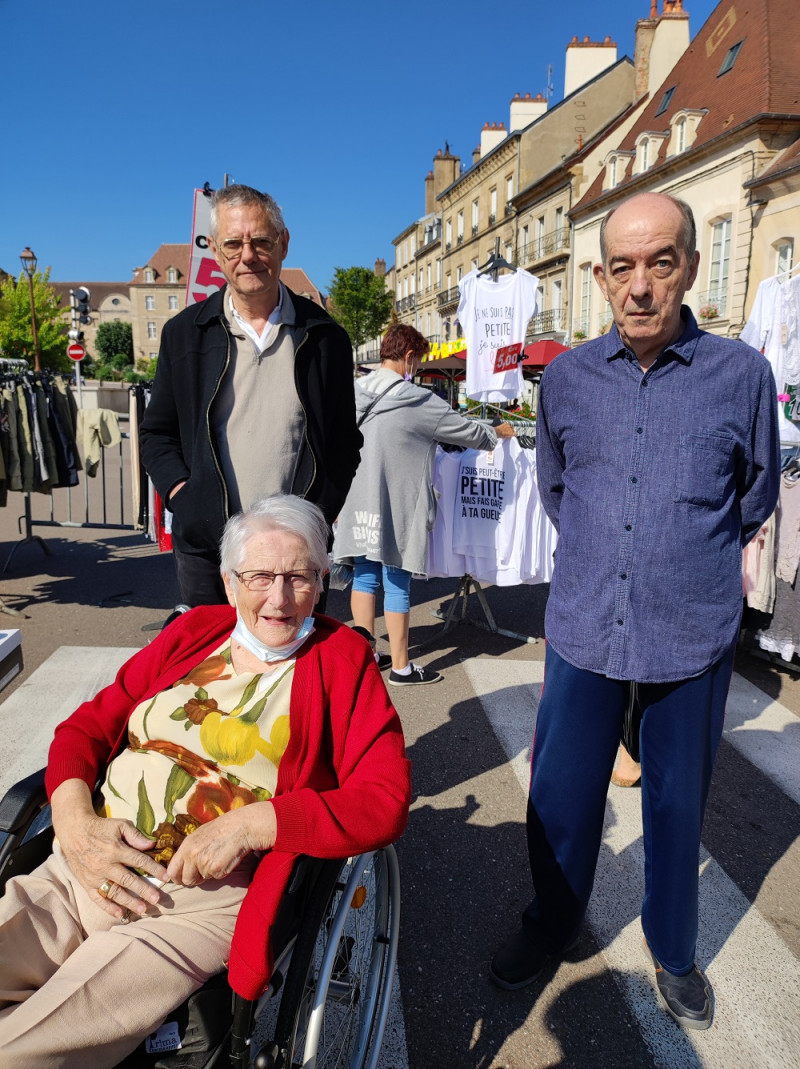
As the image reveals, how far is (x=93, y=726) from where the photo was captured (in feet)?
6.10

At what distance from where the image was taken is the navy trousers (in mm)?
1961

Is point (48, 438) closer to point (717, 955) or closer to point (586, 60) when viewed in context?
point (717, 955)

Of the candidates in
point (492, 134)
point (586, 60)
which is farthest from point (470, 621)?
point (492, 134)

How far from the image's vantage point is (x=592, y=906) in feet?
8.52

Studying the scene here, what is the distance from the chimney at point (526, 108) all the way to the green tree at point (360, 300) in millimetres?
12794

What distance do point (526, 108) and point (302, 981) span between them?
4367 cm

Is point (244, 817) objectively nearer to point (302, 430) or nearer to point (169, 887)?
point (169, 887)

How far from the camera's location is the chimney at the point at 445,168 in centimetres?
5350

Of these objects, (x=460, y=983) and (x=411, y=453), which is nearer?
(x=460, y=983)

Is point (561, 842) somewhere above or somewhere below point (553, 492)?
below

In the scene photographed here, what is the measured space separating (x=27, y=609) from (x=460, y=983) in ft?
16.4

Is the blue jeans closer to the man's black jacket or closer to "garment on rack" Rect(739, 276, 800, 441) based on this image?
the man's black jacket

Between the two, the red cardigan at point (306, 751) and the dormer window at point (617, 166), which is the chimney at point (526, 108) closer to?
the dormer window at point (617, 166)

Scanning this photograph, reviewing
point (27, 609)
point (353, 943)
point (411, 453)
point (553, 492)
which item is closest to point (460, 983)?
point (353, 943)
